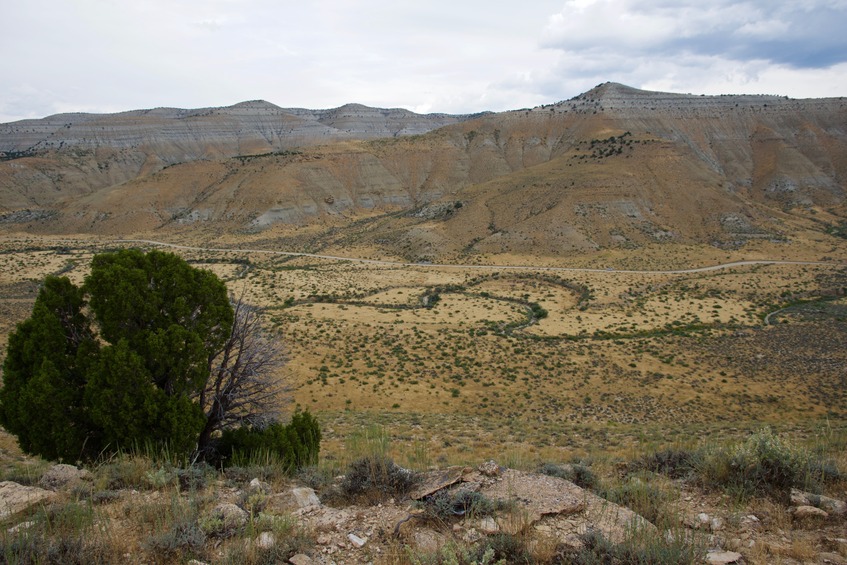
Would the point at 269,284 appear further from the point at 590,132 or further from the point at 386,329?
the point at 590,132

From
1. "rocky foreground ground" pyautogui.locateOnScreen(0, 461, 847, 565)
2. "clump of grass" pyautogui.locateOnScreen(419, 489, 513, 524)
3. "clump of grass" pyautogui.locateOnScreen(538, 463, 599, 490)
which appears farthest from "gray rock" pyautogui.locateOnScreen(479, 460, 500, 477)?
"clump of grass" pyautogui.locateOnScreen(538, 463, 599, 490)

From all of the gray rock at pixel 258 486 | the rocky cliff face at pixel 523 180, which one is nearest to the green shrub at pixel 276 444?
the gray rock at pixel 258 486

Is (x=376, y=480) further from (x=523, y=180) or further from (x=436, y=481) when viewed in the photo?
(x=523, y=180)

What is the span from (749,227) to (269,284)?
223ft

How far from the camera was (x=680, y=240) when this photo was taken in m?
66.2

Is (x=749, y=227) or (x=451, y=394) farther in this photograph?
(x=749, y=227)

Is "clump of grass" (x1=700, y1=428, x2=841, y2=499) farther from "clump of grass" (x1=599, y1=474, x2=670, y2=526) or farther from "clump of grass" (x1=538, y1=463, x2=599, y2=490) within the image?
"clump of grass" (x1=538, y1=463, x2=599, y2=490)

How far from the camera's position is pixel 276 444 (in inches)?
335

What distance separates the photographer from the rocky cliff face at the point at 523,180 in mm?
69938

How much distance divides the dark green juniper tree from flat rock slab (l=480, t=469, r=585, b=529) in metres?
5.44

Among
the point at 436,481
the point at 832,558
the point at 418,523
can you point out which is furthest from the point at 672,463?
the point at 418,523

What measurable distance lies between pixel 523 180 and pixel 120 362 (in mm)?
79143

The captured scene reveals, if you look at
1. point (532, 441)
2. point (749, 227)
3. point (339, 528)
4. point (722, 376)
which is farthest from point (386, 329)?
point (749, 227)

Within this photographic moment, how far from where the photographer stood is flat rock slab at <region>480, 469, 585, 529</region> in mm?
5160
